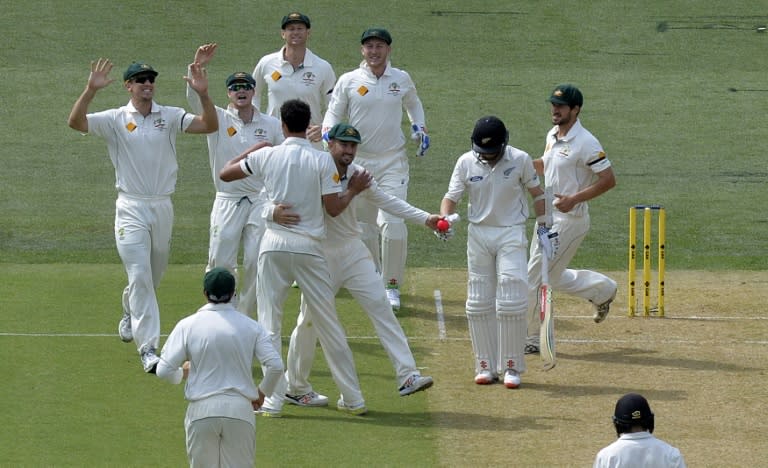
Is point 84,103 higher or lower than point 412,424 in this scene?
higher

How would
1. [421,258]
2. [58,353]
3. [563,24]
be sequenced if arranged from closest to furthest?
[58,353], [421,258], [563,24]

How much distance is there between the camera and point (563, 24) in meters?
27.4

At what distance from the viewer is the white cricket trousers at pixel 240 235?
12688 mm

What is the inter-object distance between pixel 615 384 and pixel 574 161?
2005mm

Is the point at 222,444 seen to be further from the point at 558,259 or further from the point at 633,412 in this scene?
the point at 558,259

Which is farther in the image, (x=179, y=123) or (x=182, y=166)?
(x=182, y=166)

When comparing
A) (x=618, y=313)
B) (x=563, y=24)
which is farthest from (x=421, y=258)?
(x=563, y=24)

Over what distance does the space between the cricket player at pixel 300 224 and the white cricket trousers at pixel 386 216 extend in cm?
329

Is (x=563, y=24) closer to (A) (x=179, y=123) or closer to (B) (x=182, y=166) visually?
(B) (x=182, y=166)

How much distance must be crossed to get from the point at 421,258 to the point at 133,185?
17.9 ft

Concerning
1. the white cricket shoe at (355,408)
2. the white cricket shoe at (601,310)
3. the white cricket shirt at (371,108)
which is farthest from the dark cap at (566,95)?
the white cricket shoe at (355,408)

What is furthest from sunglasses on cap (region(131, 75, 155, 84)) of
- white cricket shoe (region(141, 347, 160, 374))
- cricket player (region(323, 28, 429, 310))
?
cricket player (region(323, 28, 429, 310))

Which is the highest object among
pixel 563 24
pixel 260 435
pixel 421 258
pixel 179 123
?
pixel 563 24

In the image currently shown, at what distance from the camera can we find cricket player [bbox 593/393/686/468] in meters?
7.61
